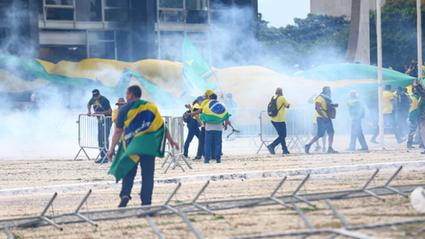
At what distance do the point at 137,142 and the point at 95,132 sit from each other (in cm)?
1308

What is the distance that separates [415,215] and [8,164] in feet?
57.3

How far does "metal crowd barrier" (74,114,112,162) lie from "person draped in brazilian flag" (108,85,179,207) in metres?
11.5

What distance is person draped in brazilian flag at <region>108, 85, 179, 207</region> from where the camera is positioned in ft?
50.8

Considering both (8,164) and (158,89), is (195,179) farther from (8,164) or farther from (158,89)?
(158,89)

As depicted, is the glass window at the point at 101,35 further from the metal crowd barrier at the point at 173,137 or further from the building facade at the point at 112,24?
the metal crowd barrier at the point at 173,137

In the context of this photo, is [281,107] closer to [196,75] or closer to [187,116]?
[187,116]

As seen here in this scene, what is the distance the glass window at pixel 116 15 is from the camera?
2188 inches

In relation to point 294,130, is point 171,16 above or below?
above

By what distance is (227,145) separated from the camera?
1399 inches

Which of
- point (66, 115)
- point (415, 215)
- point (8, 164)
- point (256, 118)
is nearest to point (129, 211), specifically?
point (415, 215)

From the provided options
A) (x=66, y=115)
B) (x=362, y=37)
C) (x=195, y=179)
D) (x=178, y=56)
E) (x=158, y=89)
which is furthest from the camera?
(x=178, y=56)

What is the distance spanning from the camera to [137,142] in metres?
15.5

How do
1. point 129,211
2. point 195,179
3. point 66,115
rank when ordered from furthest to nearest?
point 66,115 < point 195,179 < point 129,211

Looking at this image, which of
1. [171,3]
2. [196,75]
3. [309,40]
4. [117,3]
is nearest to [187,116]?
[196,75]
